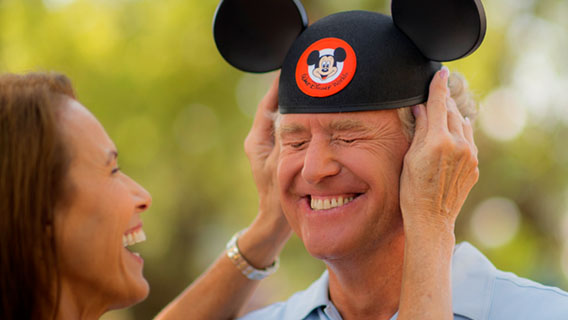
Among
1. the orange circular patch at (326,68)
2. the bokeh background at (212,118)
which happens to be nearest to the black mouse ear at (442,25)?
the orange circular patch at (326,68)

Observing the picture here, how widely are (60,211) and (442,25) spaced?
1848mm

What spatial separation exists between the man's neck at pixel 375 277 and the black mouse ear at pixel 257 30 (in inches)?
45.6

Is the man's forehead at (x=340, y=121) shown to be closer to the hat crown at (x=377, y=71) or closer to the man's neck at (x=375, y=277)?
the hat crown at (x=377, y=71)

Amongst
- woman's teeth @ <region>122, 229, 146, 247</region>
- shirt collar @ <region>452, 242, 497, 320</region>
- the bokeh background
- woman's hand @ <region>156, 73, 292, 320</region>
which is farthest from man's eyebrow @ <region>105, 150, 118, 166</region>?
the bokeh background

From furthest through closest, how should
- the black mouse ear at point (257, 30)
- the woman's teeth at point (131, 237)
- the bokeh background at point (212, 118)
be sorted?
the bokeh background at point (212, 118), the black mouse ear at point (257, 30), the woman's teeth at point (131, 237)

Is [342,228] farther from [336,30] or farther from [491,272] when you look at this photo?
[336,30]

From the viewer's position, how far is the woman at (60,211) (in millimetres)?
2293

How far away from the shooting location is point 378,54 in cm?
293

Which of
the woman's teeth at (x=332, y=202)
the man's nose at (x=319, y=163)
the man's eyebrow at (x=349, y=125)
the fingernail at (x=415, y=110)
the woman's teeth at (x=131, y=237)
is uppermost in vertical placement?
the fingernail at (x=415, y=110)

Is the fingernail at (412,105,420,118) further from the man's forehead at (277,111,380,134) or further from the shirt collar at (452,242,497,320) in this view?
the shirt collar at (452,242,497,320)

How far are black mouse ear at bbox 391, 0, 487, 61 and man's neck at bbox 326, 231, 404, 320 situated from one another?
90 cm

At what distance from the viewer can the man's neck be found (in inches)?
120

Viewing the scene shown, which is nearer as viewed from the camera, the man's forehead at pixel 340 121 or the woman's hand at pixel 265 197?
the man's forehead at pixel 340 121

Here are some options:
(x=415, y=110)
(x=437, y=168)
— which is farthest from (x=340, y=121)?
(x=437, y=168)
